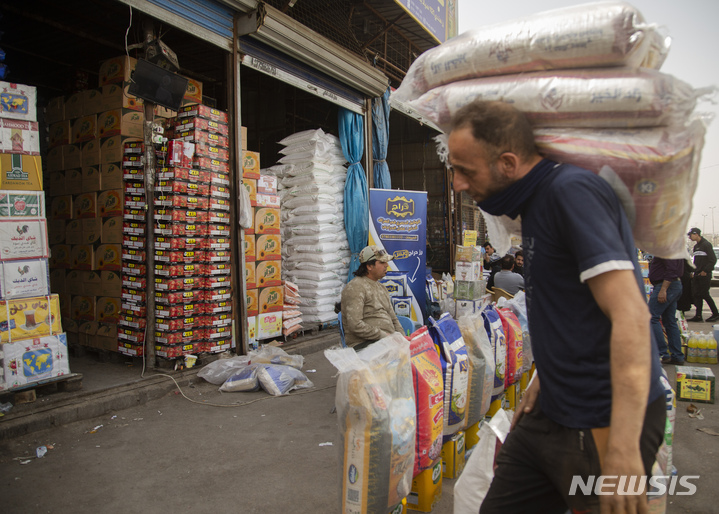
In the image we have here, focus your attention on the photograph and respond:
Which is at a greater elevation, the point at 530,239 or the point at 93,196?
the point at 93,196

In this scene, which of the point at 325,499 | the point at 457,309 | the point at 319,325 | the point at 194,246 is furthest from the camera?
the point at 457,309

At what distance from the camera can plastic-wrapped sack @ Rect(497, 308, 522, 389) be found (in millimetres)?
3527

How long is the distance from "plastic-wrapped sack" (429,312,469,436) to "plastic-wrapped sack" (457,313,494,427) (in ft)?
0.42

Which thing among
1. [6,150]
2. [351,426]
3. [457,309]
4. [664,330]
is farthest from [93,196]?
[664,330]

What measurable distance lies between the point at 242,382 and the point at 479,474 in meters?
3.08

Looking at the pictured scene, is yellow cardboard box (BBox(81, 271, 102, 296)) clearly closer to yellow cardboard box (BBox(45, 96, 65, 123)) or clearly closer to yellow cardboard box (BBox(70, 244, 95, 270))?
yellow cardboard box (BBox(70, 244, 95, 270))

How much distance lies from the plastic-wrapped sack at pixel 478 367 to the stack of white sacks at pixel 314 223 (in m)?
4.27

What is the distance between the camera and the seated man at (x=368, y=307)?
13.1 feet

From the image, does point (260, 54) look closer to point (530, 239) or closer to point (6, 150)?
point (6, 150)


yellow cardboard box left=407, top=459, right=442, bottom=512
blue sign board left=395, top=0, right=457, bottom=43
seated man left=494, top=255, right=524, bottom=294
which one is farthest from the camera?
blue sign board left=395, top=0, right=457, bottom=43

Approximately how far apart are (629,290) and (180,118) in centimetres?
503

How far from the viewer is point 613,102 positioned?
136 cm

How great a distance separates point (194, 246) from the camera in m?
5.10

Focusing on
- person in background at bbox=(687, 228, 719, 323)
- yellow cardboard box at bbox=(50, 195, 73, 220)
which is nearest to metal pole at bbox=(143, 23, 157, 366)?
yellow cardboard box at bbox=(50, 195, 73, 220)
